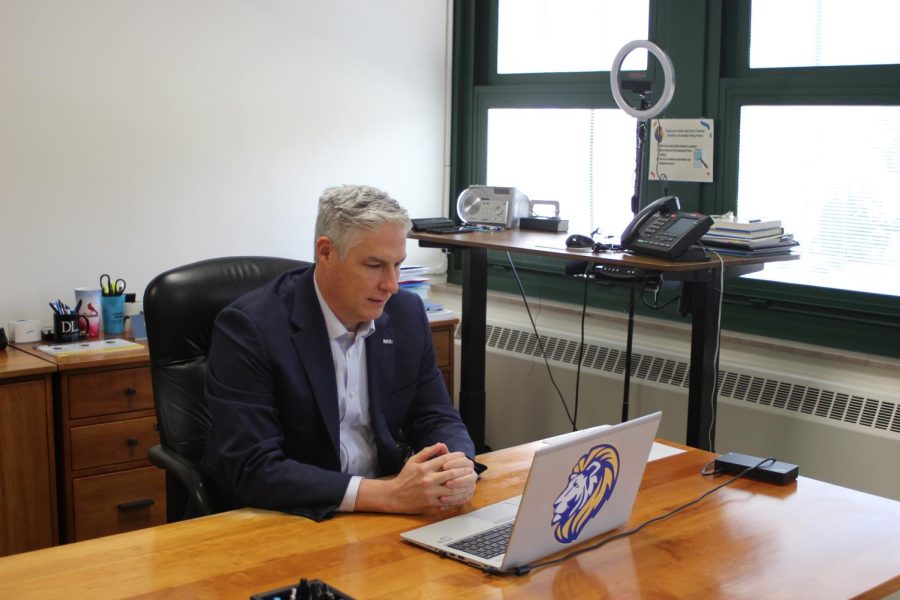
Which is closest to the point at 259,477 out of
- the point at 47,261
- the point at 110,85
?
the point at 47,261

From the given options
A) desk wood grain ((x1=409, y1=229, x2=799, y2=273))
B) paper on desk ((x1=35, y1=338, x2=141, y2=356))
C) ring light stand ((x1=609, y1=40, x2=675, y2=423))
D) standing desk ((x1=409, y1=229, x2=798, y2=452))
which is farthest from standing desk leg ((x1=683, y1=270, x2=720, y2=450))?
paper on desk ((x1=35, y1=338, x2=141, y2=356))

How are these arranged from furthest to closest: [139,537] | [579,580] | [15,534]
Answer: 1. [15,534]
2. [139,537]
3. [579,580]

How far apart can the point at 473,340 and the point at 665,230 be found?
1002mm

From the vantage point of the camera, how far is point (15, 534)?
291 centimetres

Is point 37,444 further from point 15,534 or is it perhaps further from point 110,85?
point 110,85

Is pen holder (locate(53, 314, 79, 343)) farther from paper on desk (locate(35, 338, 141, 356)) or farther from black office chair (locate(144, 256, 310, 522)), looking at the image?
black office chair (locate(144, 256, 310, 522))

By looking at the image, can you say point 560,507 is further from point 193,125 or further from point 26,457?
point 193,125

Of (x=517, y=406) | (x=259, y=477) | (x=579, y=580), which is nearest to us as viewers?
(x=579, y=580)

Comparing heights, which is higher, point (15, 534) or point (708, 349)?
point (708, 349)

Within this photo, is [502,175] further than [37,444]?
Yes

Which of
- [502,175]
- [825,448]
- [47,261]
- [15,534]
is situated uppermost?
[502,175]

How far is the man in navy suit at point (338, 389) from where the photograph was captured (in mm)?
1817

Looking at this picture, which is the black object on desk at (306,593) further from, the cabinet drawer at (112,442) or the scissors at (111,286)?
the scissors at (111,286)

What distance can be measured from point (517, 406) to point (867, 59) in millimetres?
1789
